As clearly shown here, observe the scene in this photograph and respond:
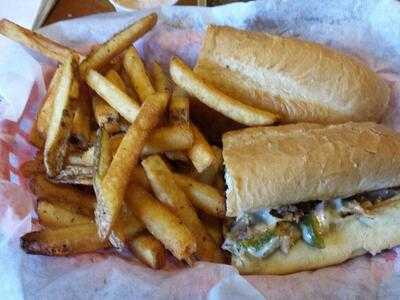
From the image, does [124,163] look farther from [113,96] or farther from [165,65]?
[165,65]

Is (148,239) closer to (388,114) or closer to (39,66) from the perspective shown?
(39,66)

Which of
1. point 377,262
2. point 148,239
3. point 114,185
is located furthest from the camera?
point 377,262

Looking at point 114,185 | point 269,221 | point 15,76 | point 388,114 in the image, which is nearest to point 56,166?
point 114,185

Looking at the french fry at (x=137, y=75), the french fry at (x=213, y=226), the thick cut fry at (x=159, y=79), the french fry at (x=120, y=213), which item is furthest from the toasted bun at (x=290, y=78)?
the french fry at (x=120, y=213)

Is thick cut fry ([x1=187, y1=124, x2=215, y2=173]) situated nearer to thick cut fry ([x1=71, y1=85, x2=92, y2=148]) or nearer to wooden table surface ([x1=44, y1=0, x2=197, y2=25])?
thick cut fry ([x1=71, y1=85, x2=92, y2=148])

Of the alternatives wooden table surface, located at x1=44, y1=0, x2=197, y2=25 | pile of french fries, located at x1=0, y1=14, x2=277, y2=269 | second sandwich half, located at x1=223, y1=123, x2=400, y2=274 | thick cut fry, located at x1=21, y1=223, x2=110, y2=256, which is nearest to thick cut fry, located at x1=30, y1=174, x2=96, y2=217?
pile of french fries, located at x1=0, y1=14, x2=277, y2=269

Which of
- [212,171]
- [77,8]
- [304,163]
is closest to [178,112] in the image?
[212,171]

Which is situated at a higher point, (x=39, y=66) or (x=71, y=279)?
(x=39, y=66)

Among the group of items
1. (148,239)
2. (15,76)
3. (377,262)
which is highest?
(15,76)
